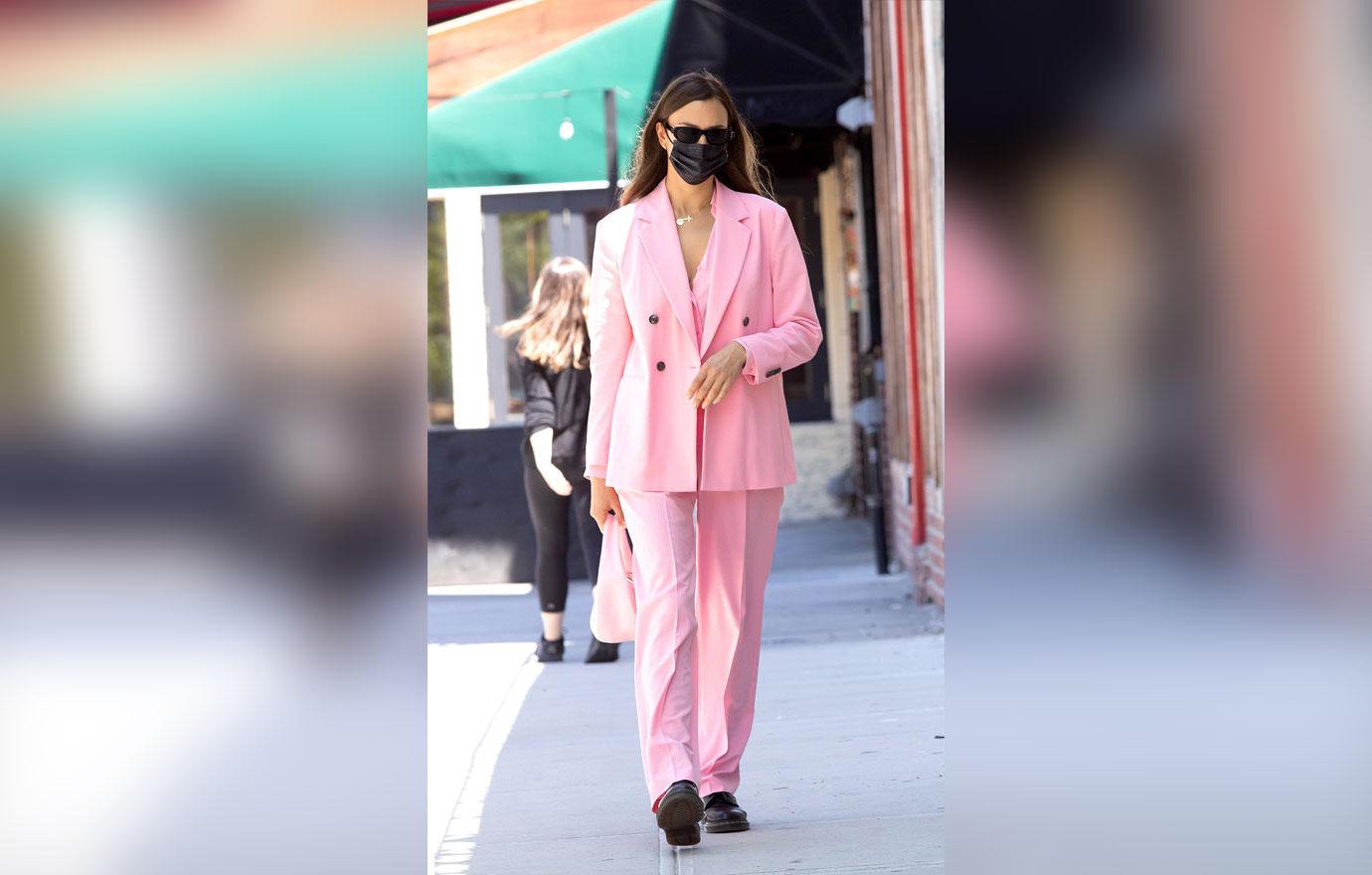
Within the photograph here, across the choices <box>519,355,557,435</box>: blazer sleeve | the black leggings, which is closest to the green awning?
<box>519,355,557,435</box>: blazer sleeve

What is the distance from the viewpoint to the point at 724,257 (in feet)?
14.1

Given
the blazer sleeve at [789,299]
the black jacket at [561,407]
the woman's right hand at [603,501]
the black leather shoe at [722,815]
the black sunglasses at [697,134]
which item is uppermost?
the black sunglasses at [697,134]

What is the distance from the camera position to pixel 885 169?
32.0 feet

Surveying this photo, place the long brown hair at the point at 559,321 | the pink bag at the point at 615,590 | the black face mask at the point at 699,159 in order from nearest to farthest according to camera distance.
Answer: the black face mask at the point at 699,159, the pink bag at the point at 615,590, the long brown hair at the point at 559,321

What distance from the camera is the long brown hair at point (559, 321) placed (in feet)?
24.5

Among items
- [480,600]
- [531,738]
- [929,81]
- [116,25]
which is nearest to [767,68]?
[929,81]

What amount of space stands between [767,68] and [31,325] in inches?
297

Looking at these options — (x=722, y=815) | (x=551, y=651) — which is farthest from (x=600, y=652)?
(x=722, y=815)

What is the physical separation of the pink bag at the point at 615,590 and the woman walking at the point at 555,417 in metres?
2.88

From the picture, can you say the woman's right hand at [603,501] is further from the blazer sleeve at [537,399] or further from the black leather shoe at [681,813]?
the blazer sleeve at [537,399]

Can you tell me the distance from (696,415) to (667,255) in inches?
16.6

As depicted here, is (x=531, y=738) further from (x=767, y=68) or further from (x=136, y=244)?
(x=767, y=68)

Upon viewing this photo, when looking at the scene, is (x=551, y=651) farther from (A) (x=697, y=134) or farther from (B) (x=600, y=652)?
(A) (x=697, y=134)

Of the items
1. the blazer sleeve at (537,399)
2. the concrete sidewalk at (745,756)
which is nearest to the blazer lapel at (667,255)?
the concrete sidewalk at (745,756)
